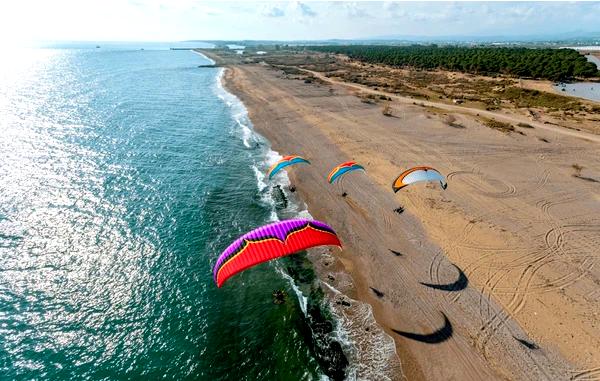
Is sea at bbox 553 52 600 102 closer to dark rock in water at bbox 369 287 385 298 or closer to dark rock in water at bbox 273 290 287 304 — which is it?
dark rock in water at bbox 369 287 385 298

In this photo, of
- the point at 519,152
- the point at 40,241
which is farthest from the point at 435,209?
the point at 40,241

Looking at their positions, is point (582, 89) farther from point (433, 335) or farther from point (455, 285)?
point (433, 335)

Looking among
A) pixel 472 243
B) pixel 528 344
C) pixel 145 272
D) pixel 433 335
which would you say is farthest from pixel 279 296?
pixel 472 243

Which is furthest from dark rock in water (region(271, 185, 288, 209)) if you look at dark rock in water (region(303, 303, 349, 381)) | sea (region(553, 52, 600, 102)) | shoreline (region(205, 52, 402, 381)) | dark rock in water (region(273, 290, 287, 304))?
sea (region(553, 52, 600, 102))

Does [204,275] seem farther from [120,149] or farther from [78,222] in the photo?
[120,149]

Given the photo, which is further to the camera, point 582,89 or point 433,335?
point 582,89

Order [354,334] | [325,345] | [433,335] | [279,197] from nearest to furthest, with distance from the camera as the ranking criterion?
1. [325,345]
2. [433,335]
3. [354,334]
4. [279,197]

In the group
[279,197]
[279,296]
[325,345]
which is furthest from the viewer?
[279,197]
